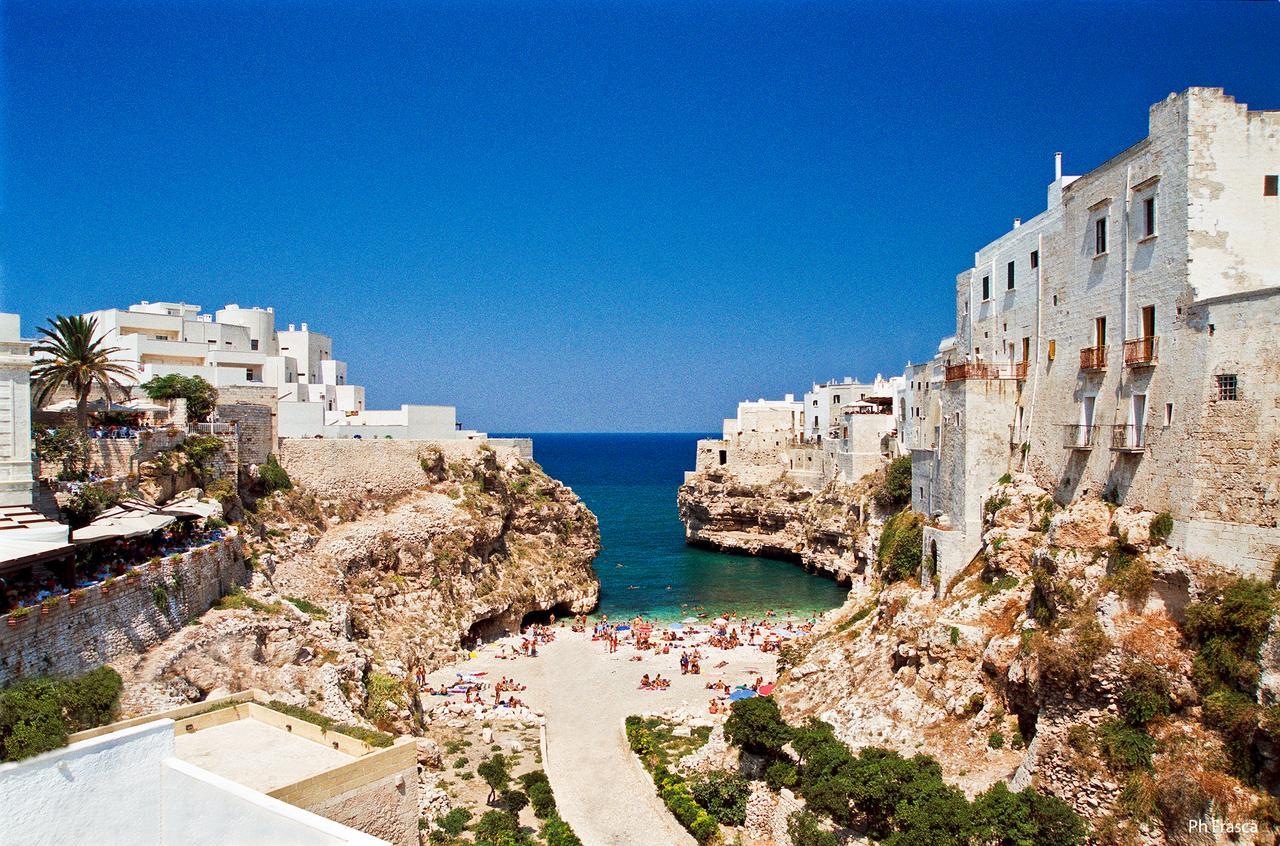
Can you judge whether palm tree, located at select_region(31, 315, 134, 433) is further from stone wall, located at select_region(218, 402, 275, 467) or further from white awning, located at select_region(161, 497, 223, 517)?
stone wall, located at select_region(218, 402, 275, 467)

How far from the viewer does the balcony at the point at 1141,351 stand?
20472 millimetres

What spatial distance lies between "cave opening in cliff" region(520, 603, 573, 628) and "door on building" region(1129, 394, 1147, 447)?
107 feet

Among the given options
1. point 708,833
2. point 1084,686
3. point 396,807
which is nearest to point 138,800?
point 396,807

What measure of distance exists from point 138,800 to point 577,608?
39.5 meters

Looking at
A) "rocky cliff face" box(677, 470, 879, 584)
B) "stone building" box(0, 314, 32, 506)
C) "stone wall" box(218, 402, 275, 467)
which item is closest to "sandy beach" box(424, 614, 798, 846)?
"stone wall" box(218, 402, 275, 467)

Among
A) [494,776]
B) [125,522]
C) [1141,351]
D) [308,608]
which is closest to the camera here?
[1141,351]

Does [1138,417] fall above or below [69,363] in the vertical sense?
below

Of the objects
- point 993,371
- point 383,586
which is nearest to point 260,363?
point 383,586

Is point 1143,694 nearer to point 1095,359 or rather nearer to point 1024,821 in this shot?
point 1024,821

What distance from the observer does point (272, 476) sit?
36.7 m

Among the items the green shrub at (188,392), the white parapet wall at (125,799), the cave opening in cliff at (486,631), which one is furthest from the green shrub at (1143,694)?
the green shrub at (188,392)

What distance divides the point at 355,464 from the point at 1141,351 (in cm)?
3253

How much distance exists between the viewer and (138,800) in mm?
10102

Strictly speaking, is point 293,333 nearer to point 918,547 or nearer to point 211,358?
point 211,358
